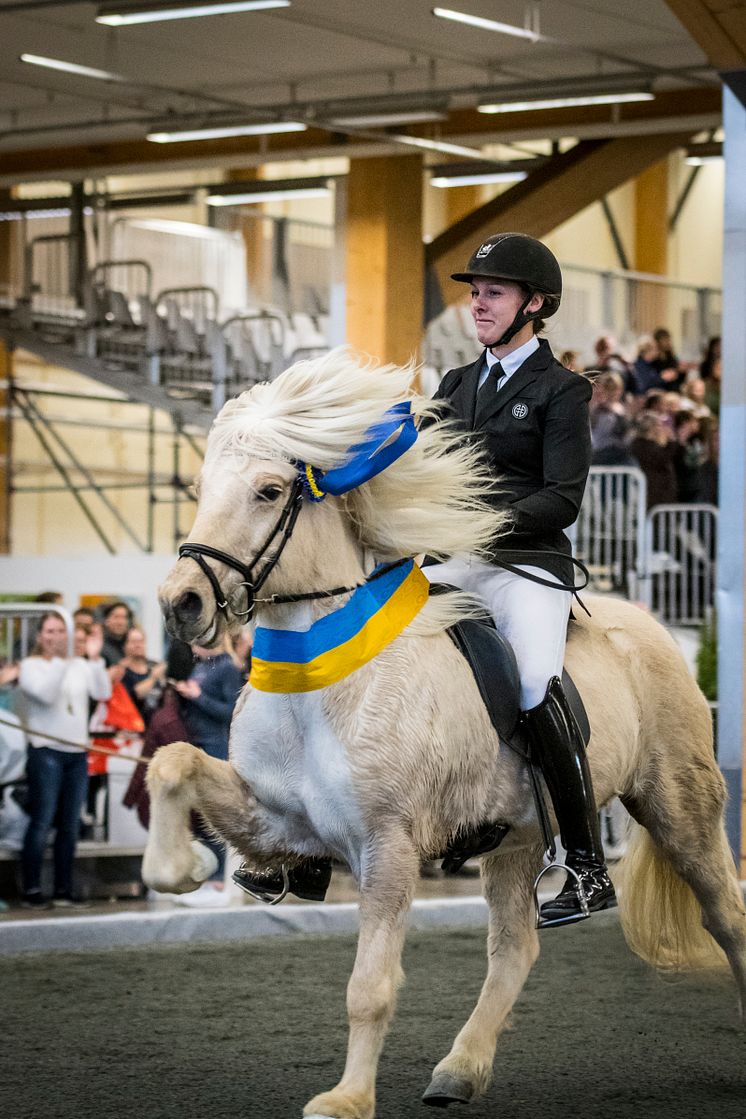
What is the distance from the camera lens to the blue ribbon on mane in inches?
170

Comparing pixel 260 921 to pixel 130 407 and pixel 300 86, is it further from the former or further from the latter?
pixel 130 407

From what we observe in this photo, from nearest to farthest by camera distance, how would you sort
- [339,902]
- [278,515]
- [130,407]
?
[278,515] < [339,902] < [130,407]

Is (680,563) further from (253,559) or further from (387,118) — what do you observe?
(253,559)

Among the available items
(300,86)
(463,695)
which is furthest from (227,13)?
(463,695)

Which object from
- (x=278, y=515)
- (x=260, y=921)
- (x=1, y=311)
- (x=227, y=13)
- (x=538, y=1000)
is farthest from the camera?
(x=1, y=311)

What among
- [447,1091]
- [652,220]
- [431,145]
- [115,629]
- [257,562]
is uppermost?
[652,220]

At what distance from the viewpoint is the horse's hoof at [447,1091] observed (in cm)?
469

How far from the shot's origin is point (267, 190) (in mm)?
19547

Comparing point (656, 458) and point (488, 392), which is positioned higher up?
point (656, 458)

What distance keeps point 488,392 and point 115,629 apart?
630cm

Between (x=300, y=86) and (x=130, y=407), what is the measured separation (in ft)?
22.0

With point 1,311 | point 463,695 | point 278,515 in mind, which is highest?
point 1,311

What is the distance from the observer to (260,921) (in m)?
8.45

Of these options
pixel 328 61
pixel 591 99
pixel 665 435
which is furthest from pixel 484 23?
pixel 665 435
